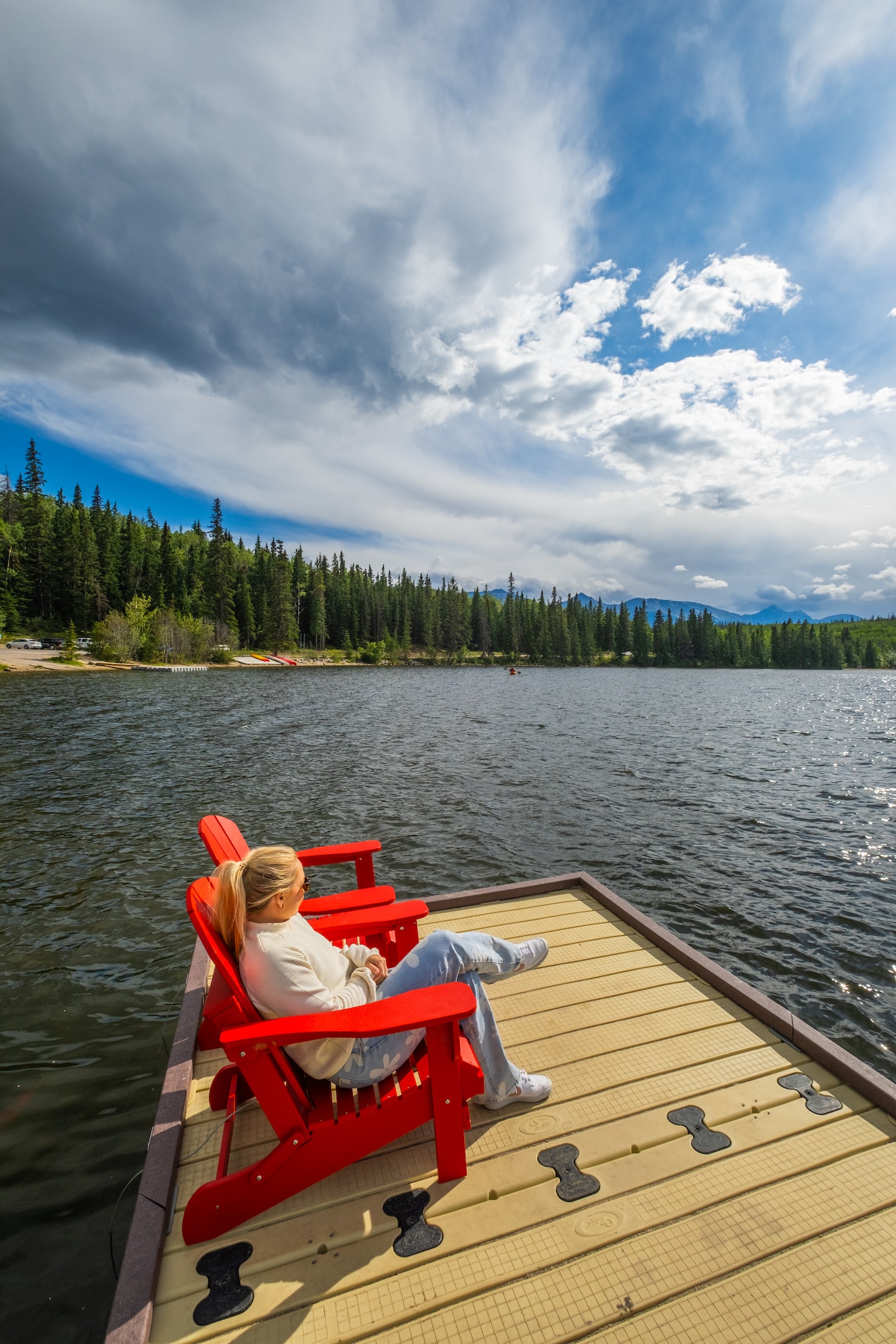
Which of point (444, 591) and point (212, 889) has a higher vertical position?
point (444, 591)

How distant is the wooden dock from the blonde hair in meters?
1.34

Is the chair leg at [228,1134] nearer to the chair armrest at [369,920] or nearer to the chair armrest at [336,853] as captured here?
the chair armrest at [369,920]

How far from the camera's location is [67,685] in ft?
146

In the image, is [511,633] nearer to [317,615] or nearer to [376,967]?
[317,615]

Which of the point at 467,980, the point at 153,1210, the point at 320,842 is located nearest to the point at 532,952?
the point at 467,980

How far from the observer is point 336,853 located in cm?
508

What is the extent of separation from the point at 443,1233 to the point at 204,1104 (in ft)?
5.84

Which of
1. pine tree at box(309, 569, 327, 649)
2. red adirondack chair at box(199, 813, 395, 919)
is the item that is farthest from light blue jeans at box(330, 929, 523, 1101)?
pine tree at box(309, 569, 327, 649)

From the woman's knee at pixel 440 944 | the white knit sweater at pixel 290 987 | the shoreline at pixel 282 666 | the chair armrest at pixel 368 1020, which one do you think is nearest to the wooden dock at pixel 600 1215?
the white knit sweater at pixel 290 987

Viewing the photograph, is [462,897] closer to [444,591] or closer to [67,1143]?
[67,1143]

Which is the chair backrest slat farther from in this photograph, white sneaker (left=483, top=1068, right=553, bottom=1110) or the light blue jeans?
white sneaker (left=483, top=1068, right=553, bottom=1110)

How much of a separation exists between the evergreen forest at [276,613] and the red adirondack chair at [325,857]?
248ft

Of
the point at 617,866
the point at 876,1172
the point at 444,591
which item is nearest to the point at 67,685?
the point at 617,866

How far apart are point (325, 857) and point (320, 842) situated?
7.61 metres
